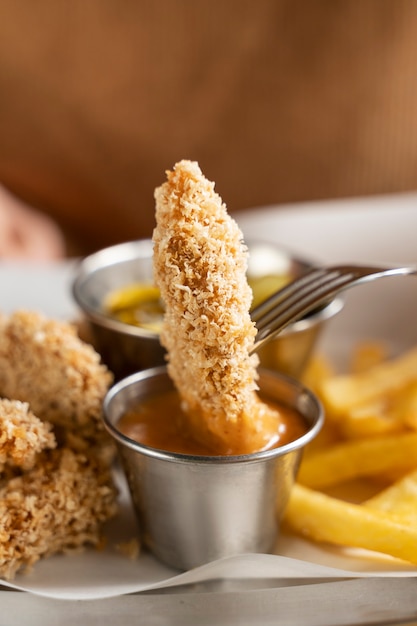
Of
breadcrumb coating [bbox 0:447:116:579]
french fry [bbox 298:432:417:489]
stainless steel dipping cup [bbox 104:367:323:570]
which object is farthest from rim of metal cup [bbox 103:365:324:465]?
french fry [bbox 298:432:417:489]

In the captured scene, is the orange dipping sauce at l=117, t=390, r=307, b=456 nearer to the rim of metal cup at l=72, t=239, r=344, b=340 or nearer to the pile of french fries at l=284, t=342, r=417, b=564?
the pile of french fries at l=284, t=342, r=417, b=564

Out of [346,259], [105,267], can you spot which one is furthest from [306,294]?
[346,259]

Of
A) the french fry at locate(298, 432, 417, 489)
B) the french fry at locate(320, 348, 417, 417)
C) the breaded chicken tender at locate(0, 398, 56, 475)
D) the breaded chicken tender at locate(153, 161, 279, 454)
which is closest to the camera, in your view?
the breaded chicken tender at locate(153, 161, 279, 454)

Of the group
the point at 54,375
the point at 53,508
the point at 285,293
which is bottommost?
the point at 53,508

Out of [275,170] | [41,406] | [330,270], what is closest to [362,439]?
[330,270]

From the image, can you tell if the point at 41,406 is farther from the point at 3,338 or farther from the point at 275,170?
the point at 275,170

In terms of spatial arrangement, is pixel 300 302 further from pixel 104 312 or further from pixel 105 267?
pixel 105 267
